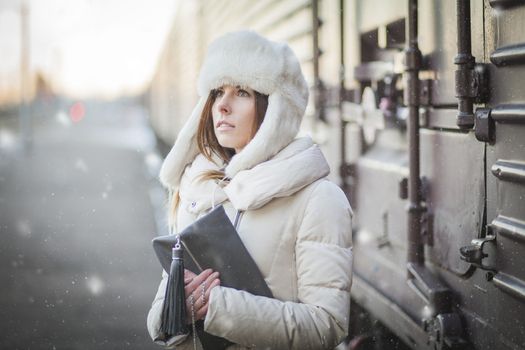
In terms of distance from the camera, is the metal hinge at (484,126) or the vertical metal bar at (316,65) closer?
the metal hinge at (484,126)

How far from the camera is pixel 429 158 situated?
3006 mm

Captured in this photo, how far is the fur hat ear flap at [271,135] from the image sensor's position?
7.07 feet

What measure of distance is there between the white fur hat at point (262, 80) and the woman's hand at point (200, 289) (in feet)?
1.29

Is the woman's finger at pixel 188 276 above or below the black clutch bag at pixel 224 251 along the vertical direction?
below

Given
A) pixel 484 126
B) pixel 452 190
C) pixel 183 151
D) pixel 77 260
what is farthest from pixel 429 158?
pixel 77 260

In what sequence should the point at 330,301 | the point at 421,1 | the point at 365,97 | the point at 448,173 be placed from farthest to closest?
the point at 365,97
the point at 421,1
the point at 448,173
the point at 330,301

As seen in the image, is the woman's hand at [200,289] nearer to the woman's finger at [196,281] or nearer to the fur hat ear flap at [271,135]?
the woman's finger at [196,281]

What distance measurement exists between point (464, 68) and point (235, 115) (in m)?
0.93

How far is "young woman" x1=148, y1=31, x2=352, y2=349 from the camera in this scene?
1994 millimetres

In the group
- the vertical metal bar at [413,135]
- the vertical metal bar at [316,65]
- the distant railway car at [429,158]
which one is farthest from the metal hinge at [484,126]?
the vertical metal bar at [316,65]

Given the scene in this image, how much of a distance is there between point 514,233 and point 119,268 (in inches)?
206

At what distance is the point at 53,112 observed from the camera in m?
59.9

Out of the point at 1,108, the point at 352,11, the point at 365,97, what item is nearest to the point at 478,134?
the point at 365,97

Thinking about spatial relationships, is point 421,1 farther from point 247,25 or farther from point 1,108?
point 1,108
